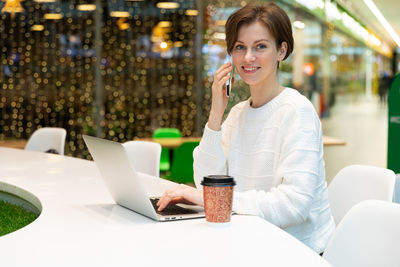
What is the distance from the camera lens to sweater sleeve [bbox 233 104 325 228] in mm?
1935

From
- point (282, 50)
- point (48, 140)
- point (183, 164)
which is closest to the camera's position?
point (282, 50)

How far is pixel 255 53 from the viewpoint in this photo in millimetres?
2209

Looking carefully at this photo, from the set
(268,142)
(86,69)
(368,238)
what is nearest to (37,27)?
(86,69)

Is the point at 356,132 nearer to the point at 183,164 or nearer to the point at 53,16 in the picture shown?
the point at 53,16

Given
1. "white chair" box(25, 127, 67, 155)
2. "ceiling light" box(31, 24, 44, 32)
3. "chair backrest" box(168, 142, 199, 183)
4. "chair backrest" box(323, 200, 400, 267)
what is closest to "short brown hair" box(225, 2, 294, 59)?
"chair backrest" box(323, 200, 400, 267)

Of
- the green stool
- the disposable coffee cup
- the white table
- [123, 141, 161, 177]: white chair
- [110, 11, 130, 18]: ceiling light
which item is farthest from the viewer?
[110, 11, 130, 18]: ceiling light

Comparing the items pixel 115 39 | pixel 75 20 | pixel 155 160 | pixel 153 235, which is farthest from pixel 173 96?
pixel 153 235

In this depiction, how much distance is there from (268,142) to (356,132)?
9.32 metres

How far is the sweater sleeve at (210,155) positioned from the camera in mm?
2269

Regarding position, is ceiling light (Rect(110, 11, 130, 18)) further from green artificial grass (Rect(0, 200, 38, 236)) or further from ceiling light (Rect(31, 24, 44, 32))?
green artificial grass (Rect(0, 200, 38, 236))

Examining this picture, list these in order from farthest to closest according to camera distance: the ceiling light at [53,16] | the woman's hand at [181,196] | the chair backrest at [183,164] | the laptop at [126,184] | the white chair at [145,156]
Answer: the ceiling light at [53,16]
the chair backrest at [183,164]
the white chair at [145,156]
the woman's hand at [181,196]
the laptop at [126,184]

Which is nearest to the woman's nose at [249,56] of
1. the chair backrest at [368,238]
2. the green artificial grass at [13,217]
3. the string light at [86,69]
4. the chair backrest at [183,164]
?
the chair backrest at [368,238]

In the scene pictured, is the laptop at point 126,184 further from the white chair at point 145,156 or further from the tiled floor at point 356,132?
the tiled floor at point 356,132

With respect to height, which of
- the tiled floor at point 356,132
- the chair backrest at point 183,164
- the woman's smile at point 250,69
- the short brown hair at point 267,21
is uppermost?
the short brown hair at point 267,21
